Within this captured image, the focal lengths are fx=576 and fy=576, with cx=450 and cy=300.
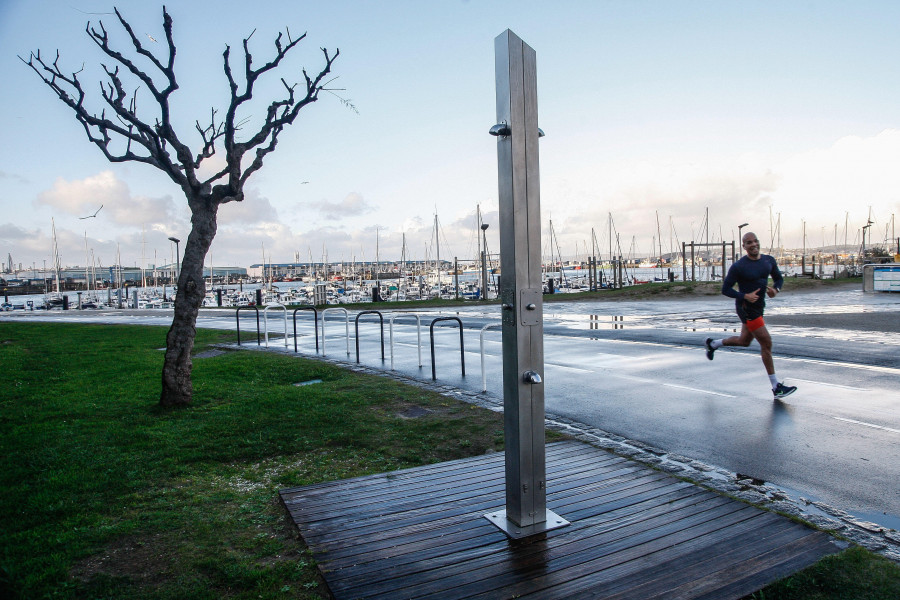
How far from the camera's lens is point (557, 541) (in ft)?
11.4

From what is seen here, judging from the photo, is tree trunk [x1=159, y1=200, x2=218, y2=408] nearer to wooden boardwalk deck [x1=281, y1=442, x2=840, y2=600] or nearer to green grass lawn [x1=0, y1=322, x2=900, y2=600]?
green grass lawn [x1=0, y1=322, x2=900, y2=600]

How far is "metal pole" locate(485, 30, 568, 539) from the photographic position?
352 cm

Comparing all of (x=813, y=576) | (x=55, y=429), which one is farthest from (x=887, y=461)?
(x=55, y=429)

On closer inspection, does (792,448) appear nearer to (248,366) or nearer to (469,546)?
(469,546)

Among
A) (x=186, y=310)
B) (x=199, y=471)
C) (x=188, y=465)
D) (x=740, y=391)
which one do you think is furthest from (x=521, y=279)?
(x=740, y=391)

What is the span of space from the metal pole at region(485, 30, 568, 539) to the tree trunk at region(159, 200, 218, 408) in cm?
556

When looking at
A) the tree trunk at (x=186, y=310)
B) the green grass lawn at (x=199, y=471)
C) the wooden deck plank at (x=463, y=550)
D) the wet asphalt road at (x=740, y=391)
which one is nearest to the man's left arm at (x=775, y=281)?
the wet asphalt road at (x=740, y=391)

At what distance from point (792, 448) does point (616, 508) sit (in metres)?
2.57

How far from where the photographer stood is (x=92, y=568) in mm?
3354

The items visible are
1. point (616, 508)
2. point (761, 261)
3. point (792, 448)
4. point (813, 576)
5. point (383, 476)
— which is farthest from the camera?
point (761, 261)

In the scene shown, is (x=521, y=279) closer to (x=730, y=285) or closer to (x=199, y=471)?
(x=199, y=471)

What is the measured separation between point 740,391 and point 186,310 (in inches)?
303

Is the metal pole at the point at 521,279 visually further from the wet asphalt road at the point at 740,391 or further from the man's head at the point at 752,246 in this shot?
the man's head at the point at 752,246

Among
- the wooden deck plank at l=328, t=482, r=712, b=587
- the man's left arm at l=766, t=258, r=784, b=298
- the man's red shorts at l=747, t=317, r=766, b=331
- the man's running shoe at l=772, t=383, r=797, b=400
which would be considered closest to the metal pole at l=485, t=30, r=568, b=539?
the wooden deck plank at l=328, t=482, r=712, b=587
